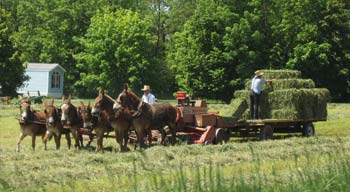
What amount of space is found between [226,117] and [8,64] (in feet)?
136

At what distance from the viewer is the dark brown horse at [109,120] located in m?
17.3

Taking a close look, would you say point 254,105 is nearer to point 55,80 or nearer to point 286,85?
point 286,85

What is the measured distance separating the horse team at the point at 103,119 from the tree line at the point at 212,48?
4009cm

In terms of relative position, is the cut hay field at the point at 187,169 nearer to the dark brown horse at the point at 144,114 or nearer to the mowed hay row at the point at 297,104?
the dark brown horse at the point at 144,114

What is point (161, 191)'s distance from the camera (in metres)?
7.21

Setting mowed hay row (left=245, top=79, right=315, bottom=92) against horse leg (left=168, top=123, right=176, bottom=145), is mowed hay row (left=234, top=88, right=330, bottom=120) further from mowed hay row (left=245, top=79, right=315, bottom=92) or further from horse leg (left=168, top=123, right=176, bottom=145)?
horse leg (left=168, top=123, right=176, bottom=145)

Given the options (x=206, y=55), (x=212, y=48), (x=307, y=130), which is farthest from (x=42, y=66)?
(x=307, y=130)

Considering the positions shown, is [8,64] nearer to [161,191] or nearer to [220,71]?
[220,71]

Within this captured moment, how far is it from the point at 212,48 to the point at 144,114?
4316cm

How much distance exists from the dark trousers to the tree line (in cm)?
3616

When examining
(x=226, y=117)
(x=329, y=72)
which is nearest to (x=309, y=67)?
(x=329, y=72)

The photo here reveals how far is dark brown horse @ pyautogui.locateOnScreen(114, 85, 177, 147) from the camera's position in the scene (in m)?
17.7

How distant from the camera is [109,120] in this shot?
17406 mm

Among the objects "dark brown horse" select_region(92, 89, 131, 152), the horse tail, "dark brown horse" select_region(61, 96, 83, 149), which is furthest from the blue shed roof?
"dark brown horse" select_region(92, 89, 131, 152)
